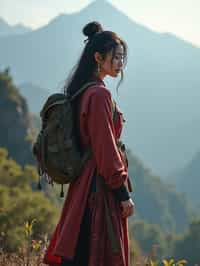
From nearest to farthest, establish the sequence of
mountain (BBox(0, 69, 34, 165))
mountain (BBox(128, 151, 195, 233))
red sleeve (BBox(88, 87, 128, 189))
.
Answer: red sleeve (BBox(88, 87, 128, 189)) → mountain (BBox(0, 69, 34, 165)) → mountain (BBox(128, 151, 195, 233))

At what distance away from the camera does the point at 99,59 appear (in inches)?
94.7

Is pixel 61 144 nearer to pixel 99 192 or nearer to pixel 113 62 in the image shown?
pixel 99 192

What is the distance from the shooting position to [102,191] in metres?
2.29

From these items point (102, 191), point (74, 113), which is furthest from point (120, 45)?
point (102, 191)

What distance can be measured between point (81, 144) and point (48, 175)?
20 cm

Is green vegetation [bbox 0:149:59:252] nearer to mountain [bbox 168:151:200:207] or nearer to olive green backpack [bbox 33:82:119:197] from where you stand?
olive green backpack [bbox 33:82:119:197]

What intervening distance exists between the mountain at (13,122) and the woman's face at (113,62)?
160 ft

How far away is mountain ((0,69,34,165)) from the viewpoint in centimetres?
5088

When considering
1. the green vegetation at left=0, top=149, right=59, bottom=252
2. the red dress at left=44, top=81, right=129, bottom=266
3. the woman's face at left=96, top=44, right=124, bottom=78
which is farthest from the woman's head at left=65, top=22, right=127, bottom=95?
the green vegetation at left=0, top=149, right=59, bottom=252

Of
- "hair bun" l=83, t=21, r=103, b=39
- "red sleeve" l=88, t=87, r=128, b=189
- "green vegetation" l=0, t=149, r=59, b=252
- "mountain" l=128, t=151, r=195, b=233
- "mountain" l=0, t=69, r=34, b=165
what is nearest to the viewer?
"red sleeve" l=88, t=87, r=128, b=189

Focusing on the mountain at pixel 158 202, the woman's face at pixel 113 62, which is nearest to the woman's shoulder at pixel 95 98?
the woman's face at pixel 113 62

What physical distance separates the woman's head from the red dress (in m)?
0.10

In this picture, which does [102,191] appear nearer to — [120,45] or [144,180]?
[120,45]

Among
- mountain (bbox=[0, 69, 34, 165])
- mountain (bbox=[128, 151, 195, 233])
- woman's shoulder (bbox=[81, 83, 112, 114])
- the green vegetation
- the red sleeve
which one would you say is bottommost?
the red sleeve
